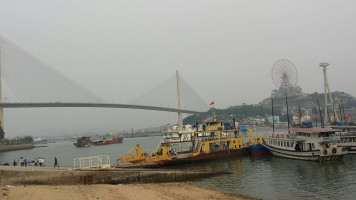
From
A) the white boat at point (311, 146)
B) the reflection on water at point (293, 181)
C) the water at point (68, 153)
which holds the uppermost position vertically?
the white boat at point (311, 146)

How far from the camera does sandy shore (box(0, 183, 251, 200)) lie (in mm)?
9875

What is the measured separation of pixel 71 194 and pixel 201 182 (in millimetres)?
9259

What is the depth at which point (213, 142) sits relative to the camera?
30.1m

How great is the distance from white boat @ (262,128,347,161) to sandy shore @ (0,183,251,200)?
14034 mm

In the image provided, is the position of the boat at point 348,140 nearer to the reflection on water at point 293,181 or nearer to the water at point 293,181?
the water at point 293,181

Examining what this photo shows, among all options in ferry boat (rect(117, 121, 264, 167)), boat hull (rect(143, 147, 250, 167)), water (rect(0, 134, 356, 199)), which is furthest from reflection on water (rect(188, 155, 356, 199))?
ferry boat (rect(117, 121, 264, 167))

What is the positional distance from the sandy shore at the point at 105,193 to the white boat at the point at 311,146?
14034 mm

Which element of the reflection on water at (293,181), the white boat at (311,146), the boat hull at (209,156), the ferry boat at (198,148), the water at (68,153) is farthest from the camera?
the water at (68,153)

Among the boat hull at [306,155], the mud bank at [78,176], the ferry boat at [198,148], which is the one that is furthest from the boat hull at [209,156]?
the mud bank at [78,176]

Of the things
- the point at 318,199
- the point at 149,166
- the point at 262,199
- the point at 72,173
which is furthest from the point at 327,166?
the point at 72,173

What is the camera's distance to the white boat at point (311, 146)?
2333cm

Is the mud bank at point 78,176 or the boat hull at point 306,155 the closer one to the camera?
the mud bank at point 78,176

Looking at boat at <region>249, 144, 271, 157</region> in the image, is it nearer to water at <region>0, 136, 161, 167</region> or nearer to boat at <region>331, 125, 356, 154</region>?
boat at <region>331, 125, 356, 154</region>

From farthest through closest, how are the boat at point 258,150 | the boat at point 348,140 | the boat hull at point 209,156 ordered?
1. the boat at point 258,150
2. the boat at point 348,140
3. the boat hull at point 209,156
